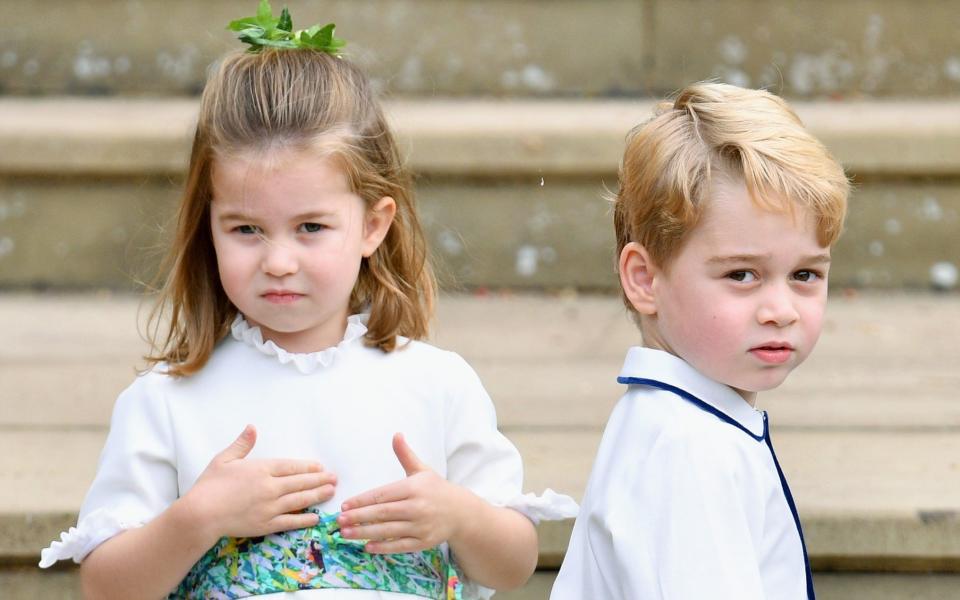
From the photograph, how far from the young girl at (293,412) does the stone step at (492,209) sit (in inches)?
56.8

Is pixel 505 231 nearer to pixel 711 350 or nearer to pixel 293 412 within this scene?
pixel 293 412

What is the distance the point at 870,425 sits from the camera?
2.51 meters

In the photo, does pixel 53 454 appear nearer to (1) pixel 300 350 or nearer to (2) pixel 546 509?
(1) pixel 300 350

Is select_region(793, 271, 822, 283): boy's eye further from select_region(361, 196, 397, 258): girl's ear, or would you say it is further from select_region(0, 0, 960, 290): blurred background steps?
select_region(0, 0, 960, 290): blurred background steps

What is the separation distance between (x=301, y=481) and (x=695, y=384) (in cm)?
49

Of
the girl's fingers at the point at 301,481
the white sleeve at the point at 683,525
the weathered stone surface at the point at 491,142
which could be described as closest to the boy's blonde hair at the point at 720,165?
the white sleeve at the point at 683,525

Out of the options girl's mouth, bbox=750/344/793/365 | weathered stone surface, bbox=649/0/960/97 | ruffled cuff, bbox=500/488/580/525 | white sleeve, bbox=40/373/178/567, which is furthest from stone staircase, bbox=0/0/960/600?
girl's mouth, bbox=750/344/793/365

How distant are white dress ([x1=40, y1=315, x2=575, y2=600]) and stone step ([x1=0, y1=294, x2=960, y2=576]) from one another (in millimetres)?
226

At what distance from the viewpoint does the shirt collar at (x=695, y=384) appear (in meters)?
1.67

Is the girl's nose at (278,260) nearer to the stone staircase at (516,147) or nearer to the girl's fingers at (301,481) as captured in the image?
the girl's fingers at (301,481)

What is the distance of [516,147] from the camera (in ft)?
10.7

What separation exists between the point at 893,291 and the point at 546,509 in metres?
1.74

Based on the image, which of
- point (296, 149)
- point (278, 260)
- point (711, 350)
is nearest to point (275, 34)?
point (296, 149)

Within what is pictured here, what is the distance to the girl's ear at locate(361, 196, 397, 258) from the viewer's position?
6.06ft
